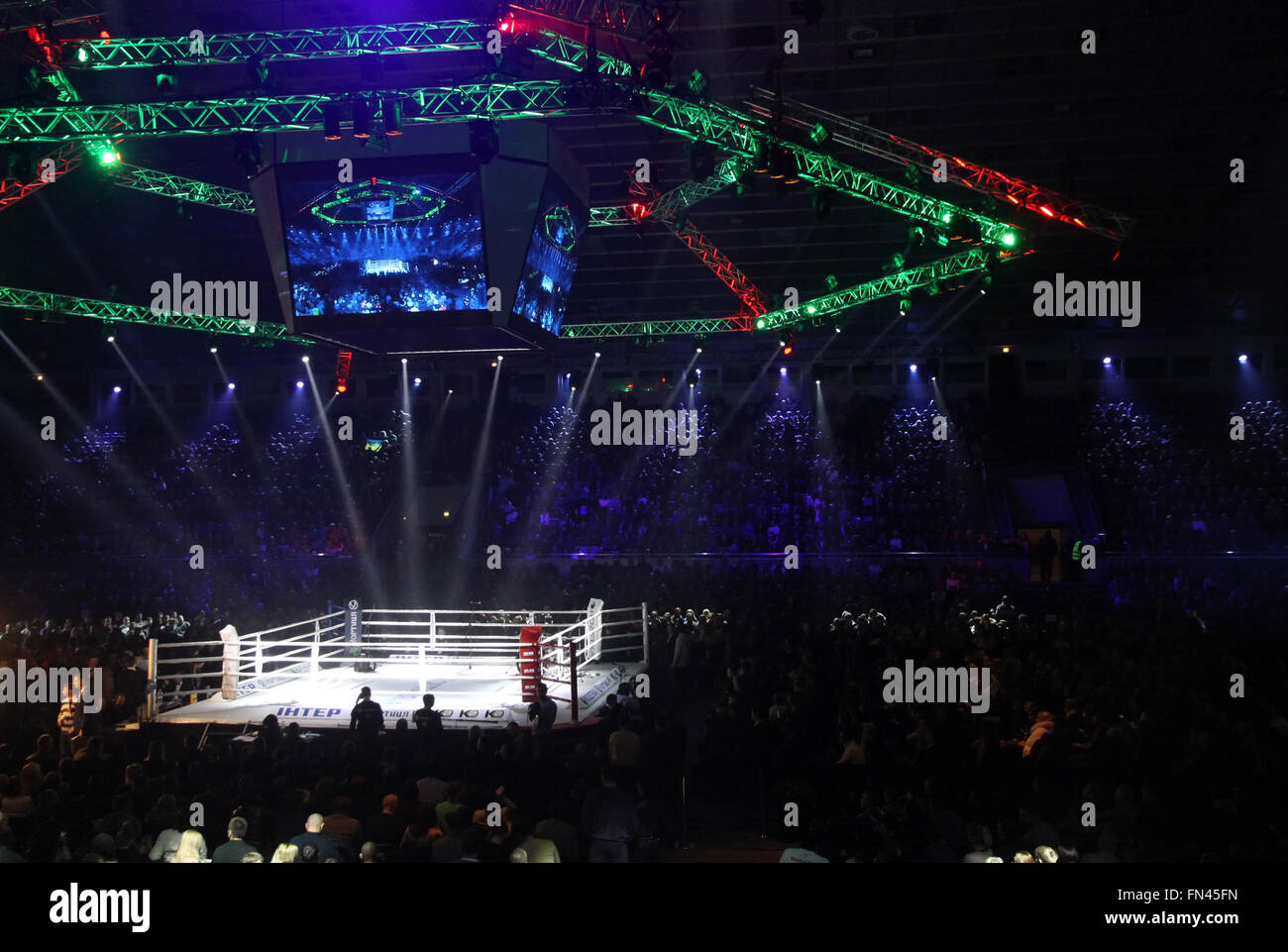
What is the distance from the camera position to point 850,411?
2450 cm

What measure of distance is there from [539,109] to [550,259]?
2889 millimetres

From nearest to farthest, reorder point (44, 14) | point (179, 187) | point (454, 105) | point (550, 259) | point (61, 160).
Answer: point (44, 14)
point (454, 105)
point (61, 160)
point (550, 259)
point (179, 187)

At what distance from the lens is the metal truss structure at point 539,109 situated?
9.04 metres

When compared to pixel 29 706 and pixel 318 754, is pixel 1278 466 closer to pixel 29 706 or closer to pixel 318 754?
pixel 318 754

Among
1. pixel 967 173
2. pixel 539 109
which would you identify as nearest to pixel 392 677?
pixel 539 109

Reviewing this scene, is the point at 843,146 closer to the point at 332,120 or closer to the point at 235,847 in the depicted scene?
the point at 332,120

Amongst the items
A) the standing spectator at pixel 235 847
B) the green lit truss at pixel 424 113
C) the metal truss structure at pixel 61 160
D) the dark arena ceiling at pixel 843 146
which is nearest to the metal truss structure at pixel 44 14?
the dark arena ceiling at pixel 843 146

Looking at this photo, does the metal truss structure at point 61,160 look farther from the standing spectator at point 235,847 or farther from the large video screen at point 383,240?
the standing spectator at point 235,847

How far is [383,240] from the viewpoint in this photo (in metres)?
11.3

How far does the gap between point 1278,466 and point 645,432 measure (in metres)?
13.8

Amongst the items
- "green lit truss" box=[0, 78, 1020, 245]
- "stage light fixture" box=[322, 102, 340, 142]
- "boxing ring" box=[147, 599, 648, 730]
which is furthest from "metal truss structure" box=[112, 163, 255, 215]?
"boxing ring" box=[147, 599, 648, 730]

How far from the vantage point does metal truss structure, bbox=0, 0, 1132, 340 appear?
9.04 metres

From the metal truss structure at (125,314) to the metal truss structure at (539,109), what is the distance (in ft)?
14.7

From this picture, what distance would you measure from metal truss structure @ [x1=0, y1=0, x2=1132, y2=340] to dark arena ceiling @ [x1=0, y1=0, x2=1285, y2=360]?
8.8 inches
